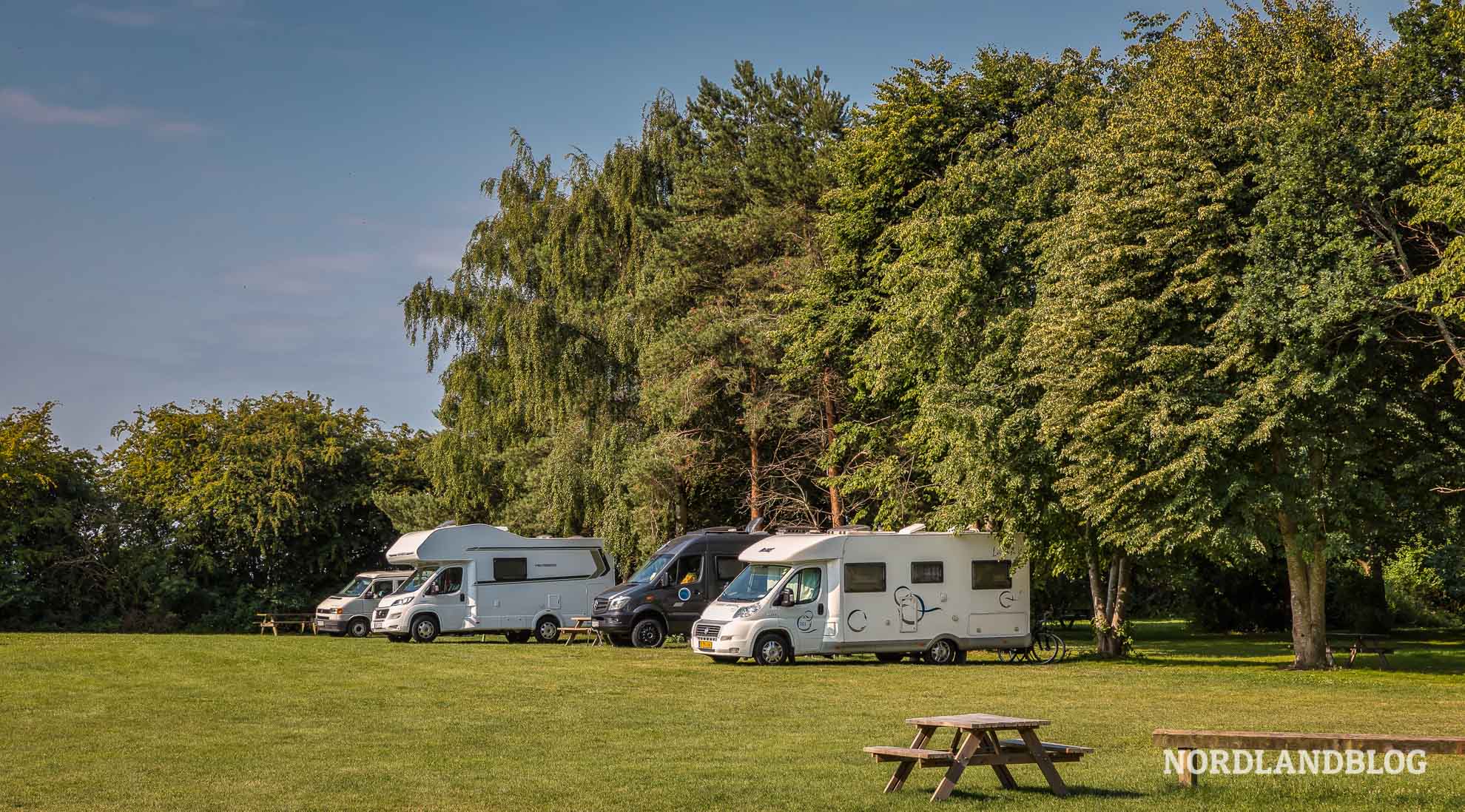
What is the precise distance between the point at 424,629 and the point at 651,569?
6269mm

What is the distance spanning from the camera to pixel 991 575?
25797 mm

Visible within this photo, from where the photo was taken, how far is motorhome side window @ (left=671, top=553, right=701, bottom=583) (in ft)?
97.0

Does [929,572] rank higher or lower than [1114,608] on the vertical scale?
higher

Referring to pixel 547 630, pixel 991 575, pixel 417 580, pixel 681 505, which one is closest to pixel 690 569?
→ pixel 547 630

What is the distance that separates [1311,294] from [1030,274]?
6822mm

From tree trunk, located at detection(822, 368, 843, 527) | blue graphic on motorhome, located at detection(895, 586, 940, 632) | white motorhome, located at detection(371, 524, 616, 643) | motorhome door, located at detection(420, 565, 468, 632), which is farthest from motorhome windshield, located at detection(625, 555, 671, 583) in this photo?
blue graphic on motorhome, located at detection(895, 586, 940, 632)

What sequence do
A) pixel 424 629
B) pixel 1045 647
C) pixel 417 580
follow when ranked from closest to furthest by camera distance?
pixel 1045 647 < pixel 424 629 < pixel 417 580

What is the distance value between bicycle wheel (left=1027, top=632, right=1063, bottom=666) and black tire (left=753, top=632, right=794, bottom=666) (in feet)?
17.1

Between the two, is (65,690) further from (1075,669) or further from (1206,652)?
(1206,652)

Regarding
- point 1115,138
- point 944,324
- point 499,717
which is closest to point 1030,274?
point 944,324

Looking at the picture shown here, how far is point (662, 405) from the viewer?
34.4 metres

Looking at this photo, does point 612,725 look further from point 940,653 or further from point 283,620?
point 283,620

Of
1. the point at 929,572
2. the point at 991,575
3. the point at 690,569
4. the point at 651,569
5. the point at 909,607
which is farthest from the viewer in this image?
the point at 651,569

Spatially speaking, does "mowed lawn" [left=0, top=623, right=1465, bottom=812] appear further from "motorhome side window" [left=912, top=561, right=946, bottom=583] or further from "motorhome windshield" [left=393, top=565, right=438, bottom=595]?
"motorhome windshield" [left=393, top=565, right=438, bottom=595]
